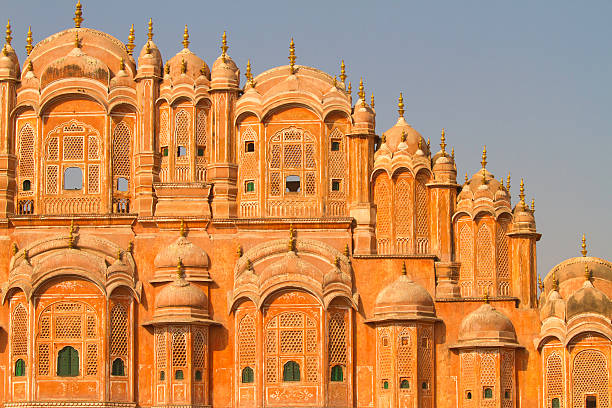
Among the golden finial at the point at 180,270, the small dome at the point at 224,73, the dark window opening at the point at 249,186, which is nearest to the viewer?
the golden finial at the point at 180,270

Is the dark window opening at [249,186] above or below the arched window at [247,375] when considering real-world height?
above

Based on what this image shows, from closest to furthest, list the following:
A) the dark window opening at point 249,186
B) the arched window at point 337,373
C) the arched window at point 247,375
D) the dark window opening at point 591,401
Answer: the dark window opening at point 591,401
the arched window at point 337,373
the arched window at point 247,375
the dark window opening at point 249,186

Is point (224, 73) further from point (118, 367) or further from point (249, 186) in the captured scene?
point (118, 367)

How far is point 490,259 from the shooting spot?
41.4m

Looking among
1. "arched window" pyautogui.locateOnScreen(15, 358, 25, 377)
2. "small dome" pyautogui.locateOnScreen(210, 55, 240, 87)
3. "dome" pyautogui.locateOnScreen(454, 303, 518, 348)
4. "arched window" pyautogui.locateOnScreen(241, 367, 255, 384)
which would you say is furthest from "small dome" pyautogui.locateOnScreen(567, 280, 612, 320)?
"arched window" pyautogui.locateOnScreen(15, 358, 25, 377)

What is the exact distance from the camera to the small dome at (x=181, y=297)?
39.8 m

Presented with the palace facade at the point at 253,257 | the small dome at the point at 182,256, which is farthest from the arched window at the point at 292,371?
the small dome at the point at 182,256

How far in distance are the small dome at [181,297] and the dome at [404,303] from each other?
13.6 ft

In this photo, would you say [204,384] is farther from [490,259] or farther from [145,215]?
[490,259]

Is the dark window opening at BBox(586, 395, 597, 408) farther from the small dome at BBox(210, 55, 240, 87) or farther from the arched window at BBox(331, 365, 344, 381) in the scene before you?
the small dome at BBox(210, 55, 240, 87)

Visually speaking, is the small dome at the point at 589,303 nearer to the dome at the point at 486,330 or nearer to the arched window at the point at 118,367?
the dome at the point at 486,330

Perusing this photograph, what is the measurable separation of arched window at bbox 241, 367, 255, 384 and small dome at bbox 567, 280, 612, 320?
25.0 feet

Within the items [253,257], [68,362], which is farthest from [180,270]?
[68,362]

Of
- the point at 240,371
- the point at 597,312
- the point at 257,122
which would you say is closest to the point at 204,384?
the point at 240,371
